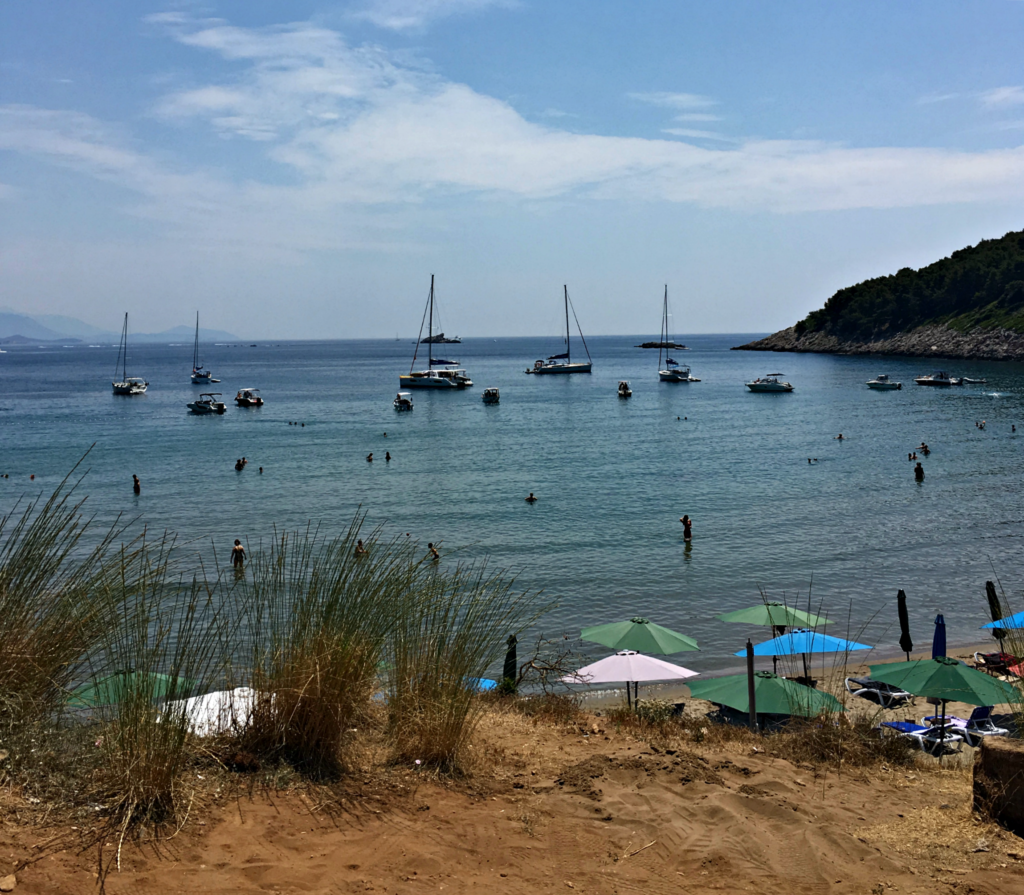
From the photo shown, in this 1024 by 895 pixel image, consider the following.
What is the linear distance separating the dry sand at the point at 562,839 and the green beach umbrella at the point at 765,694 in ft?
15.3

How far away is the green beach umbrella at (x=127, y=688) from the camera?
516 cm

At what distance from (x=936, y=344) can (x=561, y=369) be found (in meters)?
54.6

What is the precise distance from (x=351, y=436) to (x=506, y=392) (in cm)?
4308

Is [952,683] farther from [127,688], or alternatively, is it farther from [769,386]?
[769,386]

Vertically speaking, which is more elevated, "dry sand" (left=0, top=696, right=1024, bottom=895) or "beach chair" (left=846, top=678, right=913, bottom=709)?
"dry sand" (left=0, top=696, right=1024, bottom=895)

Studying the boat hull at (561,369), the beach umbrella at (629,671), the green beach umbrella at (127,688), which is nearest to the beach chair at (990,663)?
the beach umbrella at (629,671)

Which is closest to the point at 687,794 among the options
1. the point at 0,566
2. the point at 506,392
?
the point at 0,566

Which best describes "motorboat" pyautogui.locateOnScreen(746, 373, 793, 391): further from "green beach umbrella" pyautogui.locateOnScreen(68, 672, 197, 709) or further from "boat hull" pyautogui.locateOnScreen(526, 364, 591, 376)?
"green beach umbrella" pyautogui.locateOnScreen(68, 672, 197, 709)

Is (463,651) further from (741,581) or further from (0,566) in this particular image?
(741,581)

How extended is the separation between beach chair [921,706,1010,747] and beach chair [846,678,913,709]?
864mm

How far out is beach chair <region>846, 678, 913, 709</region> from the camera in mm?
14648

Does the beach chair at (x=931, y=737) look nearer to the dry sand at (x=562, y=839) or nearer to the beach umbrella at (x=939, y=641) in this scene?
the beach umbrella at (x=939, y=641)

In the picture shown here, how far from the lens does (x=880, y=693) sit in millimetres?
14922

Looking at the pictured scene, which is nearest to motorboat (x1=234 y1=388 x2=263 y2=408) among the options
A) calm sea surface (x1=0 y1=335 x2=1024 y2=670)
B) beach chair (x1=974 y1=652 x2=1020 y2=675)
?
calm sea surface (x1=0 y1=335 x2=1024 y2=670)
